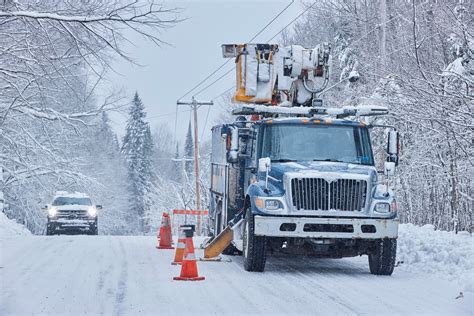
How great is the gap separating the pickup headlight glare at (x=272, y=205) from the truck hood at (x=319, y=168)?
0.45 meters

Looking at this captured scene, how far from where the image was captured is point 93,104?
5225cm

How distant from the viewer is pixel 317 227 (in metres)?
12.5

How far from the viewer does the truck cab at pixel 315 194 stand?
12.6 m

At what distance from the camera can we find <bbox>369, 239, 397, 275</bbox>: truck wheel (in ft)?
42.0

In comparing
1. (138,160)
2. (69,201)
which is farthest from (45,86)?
(138,160)

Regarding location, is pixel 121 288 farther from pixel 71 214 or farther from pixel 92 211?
pixel 92 211

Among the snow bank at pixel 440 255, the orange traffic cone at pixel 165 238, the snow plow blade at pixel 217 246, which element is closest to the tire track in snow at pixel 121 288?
the snow plow blade at pixel 217 246

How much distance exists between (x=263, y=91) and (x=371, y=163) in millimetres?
3005

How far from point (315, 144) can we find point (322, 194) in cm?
134

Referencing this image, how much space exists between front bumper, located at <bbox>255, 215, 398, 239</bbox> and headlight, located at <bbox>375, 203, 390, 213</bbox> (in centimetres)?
23

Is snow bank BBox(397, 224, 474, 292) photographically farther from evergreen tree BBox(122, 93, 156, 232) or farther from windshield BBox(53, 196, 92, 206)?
evergreen tree BBox(122, 93, 156, 232)

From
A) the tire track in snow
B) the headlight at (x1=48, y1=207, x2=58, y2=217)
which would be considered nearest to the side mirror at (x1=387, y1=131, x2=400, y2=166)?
the tire track in snow

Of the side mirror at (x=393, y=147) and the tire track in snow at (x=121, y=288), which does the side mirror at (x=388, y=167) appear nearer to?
the side mirror at (x=393, y=147)

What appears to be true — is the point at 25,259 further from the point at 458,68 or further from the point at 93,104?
the point at 93,104
